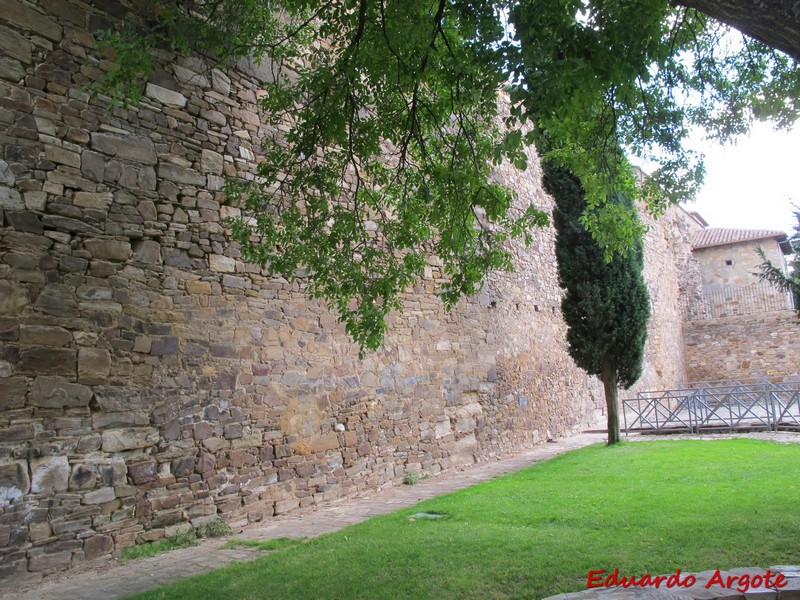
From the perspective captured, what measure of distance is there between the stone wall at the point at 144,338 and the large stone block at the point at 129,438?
0.04ft

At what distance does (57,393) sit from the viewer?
497 cm

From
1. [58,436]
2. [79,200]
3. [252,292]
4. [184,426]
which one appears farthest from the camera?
[252,292]

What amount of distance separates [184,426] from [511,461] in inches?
262

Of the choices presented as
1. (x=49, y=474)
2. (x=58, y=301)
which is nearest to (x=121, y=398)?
(x=49, y=474)

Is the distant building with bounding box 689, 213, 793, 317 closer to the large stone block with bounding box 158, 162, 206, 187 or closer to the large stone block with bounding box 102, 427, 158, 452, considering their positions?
the large stone block with bounding box 158, 162, 206, 187

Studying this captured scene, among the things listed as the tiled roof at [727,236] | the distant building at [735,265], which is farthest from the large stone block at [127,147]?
the tiled roof at [727,236]

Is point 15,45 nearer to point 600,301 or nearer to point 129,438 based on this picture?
point 129,438

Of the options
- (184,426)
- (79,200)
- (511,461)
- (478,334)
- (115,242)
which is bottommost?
(511,461)

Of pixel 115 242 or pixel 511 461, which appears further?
pixel 511 461

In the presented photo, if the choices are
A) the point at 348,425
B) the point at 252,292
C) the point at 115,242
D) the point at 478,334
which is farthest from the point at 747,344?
the point at 115,242

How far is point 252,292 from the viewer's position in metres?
6.82

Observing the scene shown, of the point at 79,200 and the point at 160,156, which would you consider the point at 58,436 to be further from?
the point at 160,156

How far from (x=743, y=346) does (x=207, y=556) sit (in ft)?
77.9

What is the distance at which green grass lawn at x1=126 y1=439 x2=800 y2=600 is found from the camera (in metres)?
4.01
